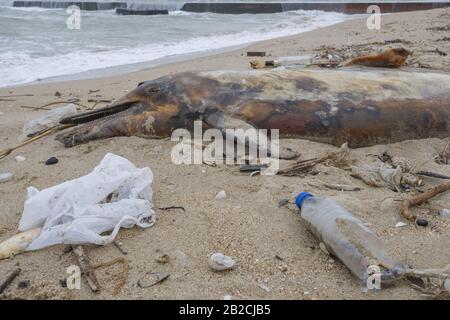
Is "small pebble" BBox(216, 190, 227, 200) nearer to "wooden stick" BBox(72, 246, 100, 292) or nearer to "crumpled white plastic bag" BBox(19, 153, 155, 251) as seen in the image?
"crumpled white plastic bag" BBox(19, 153, 155, 251)

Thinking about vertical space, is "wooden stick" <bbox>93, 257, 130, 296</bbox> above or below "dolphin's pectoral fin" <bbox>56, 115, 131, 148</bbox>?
below

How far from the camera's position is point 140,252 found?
2.56 metres

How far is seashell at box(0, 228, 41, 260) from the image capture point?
2.55 m

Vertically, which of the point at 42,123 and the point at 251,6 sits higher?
the point at 251,6

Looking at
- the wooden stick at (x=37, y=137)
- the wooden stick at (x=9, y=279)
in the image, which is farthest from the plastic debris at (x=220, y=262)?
the wooden stick at (x=37, y=137)

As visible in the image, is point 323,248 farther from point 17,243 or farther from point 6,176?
point 6,176

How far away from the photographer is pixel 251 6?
21.7 metres

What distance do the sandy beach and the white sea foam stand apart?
529 cm

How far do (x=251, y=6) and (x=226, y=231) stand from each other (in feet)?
66.7

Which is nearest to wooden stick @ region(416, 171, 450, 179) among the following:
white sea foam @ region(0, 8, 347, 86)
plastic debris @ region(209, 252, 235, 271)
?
plastic debris @ region(209, 252, 235, 271)

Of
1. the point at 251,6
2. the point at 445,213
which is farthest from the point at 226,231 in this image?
the point at 251,6

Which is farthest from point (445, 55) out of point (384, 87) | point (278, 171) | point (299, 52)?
point (278, 171)
